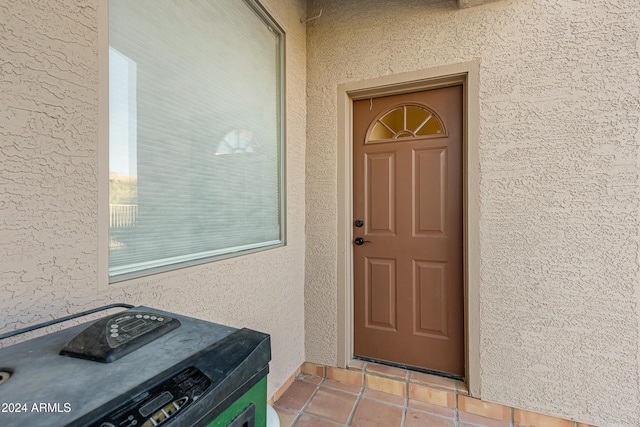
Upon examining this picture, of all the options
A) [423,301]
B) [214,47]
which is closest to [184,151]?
[214,47]

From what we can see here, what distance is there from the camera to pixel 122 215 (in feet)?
4.24

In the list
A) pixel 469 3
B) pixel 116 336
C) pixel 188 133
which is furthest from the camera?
pixel 469 3

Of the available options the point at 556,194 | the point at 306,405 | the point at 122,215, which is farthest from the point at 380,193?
the point at 122,215

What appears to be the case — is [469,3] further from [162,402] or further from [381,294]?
[162,402]

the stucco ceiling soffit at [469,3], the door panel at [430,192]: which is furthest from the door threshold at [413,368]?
the stucco ceiling soffit at [469,3]

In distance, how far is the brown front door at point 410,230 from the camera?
2494mm

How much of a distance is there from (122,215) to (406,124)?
2326 millimetres

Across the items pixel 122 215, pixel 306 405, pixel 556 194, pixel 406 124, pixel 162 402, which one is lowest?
pixel 306 405

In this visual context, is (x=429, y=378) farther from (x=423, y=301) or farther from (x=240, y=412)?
(x=240, y=412)

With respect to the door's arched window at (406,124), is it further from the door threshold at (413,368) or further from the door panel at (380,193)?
the door threshold at (413,368)

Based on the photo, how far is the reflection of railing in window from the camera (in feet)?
4.09

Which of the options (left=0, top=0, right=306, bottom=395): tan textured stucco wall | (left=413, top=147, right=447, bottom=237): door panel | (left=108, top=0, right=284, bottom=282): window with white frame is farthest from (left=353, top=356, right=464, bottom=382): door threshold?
(left=0, top=0, right=306, bottom=395): tan textured stucco wall

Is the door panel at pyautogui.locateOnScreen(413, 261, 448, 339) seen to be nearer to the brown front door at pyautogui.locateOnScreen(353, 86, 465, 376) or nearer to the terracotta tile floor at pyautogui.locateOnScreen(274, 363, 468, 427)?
the brown front door at pyautogui.locateOnScreen(353, 86, 465, 376)

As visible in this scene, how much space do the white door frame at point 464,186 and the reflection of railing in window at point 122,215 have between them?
174cm
